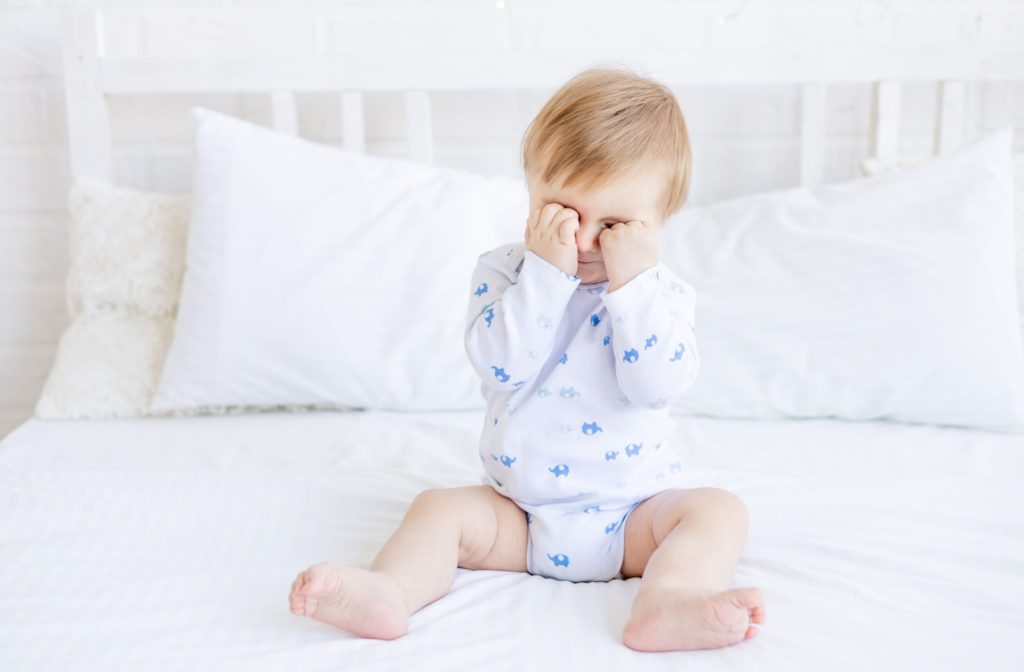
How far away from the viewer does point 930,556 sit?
88 centimetres

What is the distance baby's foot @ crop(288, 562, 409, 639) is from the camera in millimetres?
715

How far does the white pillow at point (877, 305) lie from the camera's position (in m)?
1.23

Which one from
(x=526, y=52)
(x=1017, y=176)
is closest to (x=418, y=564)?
(x=526, y=52)

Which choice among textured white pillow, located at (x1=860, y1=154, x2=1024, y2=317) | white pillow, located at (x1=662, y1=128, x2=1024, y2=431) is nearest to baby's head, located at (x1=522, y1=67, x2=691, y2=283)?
white pillow, located at (x1=662, y1=128, x2=1024, y2=431)

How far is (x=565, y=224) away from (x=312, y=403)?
639 mm

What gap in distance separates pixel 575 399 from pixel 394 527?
0.23 metres

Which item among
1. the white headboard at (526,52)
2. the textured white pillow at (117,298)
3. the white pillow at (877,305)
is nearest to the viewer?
the white pillow at (877,305)

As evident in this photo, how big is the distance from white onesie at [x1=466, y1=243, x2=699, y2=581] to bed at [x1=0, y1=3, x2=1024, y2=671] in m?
0.06

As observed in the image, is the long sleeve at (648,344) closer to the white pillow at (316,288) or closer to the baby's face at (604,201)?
the baby's face at (604,201)

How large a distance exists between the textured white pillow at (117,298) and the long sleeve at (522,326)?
2.27 ft

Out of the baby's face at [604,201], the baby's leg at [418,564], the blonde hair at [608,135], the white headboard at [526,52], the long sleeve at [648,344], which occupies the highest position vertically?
the white headboard at [526,52]

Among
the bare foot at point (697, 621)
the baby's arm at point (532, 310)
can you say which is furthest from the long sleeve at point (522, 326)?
the bare foot at point (697, 621)

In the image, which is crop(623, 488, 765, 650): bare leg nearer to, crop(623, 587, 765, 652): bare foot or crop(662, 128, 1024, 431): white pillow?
crop(623, 587, 765, 652): bare foot

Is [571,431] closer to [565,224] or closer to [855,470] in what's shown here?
[565,224]
